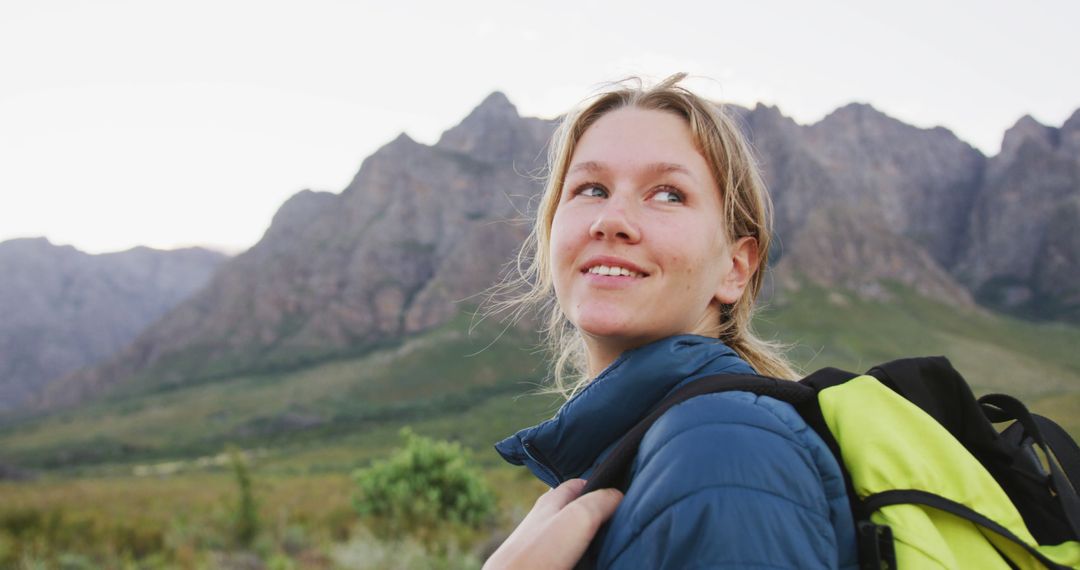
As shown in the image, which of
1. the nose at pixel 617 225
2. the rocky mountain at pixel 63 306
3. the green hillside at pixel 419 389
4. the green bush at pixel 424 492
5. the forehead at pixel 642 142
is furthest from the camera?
the rocky mountain at pixel 63 306

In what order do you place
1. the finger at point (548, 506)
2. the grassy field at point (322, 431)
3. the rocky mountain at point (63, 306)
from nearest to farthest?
the finger at point (548, 506)
the grassy field at point (322, 431)
the rocky mountain at point (63, 306)

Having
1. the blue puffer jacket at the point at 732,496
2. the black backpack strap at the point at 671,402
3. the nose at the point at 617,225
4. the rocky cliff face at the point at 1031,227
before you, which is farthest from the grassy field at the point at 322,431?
the rocky cliff face at the point at 1031,227

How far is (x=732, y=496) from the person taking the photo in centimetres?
113

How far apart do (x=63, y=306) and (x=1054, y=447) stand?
647 ft

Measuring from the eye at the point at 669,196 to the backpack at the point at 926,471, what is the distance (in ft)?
1.78

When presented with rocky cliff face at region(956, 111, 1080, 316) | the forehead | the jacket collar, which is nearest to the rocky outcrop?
rocky cliff face at region(956, 111, 1080, 316)

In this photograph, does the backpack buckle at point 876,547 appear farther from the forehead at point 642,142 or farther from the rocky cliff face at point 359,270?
the rocky cliff face at point 359,270

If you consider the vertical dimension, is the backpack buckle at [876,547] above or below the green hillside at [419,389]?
above

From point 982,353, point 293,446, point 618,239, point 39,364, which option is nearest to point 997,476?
point 618,239

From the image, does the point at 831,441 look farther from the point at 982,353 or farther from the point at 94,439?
the point at 982,353

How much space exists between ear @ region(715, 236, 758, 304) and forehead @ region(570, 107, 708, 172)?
291mm

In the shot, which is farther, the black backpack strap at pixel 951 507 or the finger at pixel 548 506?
the finger at pixel 548 506

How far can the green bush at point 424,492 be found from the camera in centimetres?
1080

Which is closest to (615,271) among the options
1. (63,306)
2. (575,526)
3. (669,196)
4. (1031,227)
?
(669,196)
